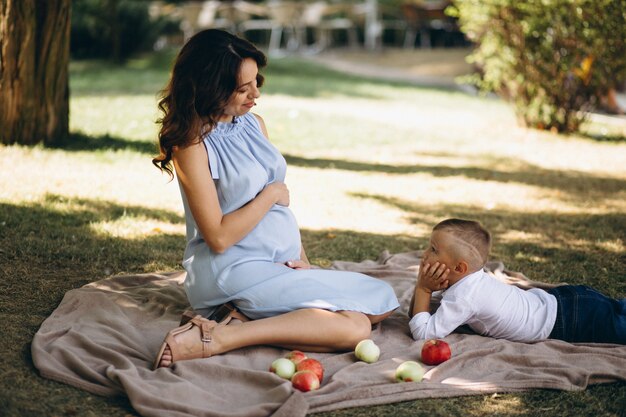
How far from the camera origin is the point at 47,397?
9.71 feet

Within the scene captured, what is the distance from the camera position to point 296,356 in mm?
3291

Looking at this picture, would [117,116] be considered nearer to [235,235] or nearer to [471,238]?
[235,235]

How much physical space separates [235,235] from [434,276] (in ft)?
3.14

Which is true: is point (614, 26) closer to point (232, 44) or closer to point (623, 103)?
point (623, 103)

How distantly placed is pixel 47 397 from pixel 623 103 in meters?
13.1

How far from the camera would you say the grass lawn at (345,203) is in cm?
319

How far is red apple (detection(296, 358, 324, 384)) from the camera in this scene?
3.15 meters

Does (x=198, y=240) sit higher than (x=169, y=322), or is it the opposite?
(x=198, y=240)

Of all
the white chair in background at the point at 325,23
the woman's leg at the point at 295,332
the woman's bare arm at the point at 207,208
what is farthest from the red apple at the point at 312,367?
the white chair in background at the point at 325,23

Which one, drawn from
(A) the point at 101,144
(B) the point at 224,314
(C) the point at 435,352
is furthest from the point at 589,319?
(A) the point at 101,144

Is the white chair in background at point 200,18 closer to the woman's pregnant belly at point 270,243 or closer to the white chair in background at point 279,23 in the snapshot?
the white chair in background at point 279,23

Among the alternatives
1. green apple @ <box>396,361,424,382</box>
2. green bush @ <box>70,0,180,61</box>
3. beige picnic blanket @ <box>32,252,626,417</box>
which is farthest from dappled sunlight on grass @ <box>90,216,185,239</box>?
green bush @ <box>70,0,180,61</box>

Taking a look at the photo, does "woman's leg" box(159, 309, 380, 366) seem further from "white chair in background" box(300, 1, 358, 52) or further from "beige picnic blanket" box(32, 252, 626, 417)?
"white chair in background" box(300, 1, 358, 52)

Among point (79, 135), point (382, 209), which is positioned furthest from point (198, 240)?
point (79, 135)
